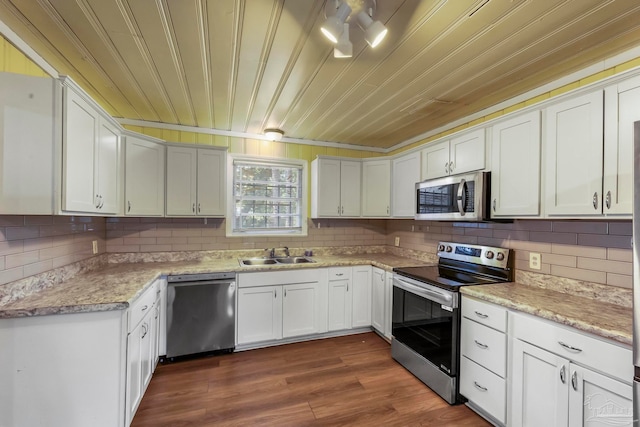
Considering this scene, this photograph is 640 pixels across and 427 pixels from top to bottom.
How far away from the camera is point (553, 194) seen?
1.86m

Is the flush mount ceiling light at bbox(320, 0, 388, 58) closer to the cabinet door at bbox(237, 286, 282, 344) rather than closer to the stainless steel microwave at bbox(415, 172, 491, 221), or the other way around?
the stainless steel microwave at bbox(415, 172, 491, 221)

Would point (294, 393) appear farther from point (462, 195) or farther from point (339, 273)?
point (462, 195)

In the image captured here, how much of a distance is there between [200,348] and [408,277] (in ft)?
6.88

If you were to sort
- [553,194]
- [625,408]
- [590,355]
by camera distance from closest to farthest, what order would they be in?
[625,408], [590,355], [553,194]

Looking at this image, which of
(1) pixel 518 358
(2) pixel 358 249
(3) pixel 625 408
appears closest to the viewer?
(3) pixel 625 408

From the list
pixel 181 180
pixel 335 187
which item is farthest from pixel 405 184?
pixel 181 180

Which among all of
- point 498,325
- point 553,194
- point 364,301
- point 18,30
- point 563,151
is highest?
point 18,30

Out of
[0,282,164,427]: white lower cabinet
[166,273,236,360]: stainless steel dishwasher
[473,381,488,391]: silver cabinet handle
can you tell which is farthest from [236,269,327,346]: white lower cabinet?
[473,381,488,391]: silver cabinet handle

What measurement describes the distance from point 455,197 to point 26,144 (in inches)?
115

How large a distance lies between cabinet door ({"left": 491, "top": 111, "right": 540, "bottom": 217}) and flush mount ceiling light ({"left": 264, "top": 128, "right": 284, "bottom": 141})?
2216 mm

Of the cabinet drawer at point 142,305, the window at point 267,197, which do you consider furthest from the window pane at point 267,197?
the cabinet drawer at point 142,305

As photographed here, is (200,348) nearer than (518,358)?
No

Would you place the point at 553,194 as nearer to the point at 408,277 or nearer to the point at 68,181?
the point at 408,277

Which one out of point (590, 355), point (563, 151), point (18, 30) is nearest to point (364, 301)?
point (590, 355)
